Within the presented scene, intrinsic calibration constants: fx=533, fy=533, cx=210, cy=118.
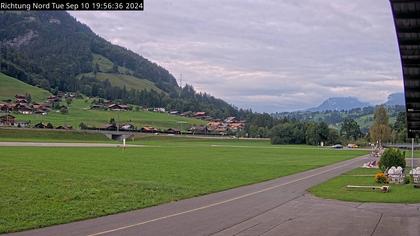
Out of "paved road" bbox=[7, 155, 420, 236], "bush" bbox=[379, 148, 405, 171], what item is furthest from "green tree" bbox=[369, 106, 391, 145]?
"paved road" bbox=[7, 155, 420, 236]

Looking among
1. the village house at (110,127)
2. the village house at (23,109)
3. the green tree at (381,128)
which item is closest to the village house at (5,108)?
the village house at (23,109)

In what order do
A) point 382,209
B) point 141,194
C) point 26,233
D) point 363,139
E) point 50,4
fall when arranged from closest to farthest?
point 26,233, point 50,4, point 382,209, point 141,194, point 363,139

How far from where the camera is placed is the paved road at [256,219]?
1501 cm

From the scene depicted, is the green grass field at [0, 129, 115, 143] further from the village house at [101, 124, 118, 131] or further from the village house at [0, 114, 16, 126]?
the village house at [101, 124, 118, 131]

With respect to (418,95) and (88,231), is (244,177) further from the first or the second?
(88,231)

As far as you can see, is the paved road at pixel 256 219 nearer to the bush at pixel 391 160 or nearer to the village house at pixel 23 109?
the bush at pixel 391 160

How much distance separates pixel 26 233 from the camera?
1438 cm

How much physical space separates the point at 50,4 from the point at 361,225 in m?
11.5

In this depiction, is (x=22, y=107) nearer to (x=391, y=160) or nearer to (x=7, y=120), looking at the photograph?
(x=7, y=120)

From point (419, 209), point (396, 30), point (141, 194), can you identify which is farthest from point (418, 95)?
point (141, 194)

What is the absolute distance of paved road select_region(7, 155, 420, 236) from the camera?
1501 centimetres

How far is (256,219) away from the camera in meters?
17.5

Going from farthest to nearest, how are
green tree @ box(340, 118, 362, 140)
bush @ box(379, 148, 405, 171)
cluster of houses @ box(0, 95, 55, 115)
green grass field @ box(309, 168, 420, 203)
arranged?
1. green tree @ box(340, 118, 362, 140)
2. cluster of houses @ box(0, 95, 55, 115)
3. bush @ box(379, 148, 405, 171)
4. green grass field @ box(309, 168, 420, 203)

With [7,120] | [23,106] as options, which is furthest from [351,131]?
[7,120]
